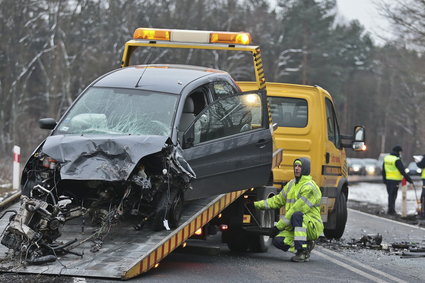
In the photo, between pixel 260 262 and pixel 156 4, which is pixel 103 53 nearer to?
pixel 156 4

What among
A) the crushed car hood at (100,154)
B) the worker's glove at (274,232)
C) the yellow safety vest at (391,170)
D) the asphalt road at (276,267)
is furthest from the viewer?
the yellow safety vest at (391,170)

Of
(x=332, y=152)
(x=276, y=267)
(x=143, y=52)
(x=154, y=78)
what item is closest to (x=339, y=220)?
(x=332, y=152)

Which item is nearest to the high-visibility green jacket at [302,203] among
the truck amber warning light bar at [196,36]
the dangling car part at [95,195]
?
the dangling car part at [95,195]

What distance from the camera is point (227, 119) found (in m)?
10.8

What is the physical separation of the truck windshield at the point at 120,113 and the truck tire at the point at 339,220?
206 inches

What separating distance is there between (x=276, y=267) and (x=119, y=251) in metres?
2.42

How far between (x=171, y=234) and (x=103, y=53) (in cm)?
4660

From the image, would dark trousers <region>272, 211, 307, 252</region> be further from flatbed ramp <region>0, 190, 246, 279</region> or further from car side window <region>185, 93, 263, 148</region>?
flatbed ramp <region>0, 190, 246, 279</region>

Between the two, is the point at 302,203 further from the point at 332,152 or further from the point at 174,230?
the point at 332,152

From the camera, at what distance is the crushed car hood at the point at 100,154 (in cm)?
888

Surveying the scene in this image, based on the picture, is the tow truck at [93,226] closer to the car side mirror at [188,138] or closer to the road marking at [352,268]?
the car side mirror at [188,138]

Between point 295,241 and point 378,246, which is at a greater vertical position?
point 295,241

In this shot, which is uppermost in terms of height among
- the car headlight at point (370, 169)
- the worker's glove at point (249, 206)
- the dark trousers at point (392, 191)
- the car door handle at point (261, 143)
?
the car door handle at point (261, 143)

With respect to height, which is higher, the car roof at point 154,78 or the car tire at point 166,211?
the car roof at point 154,78
